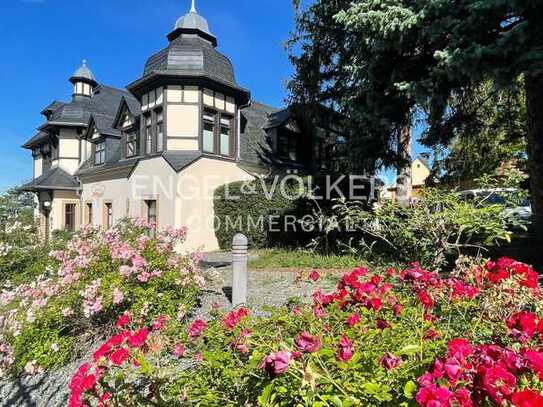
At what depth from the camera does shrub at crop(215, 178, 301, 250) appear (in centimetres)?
1239

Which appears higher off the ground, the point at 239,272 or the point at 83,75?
the point at 83,75

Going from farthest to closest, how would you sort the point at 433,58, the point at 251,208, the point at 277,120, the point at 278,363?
the point at 277,120 → the point at 251,208 → the point at 433,58 → the point at 278,363

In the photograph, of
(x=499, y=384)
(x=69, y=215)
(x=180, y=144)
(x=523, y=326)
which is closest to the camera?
(x=499, y=384)

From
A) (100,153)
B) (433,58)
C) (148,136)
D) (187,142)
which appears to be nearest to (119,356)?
(433,58)

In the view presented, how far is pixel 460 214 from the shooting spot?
14.4ft

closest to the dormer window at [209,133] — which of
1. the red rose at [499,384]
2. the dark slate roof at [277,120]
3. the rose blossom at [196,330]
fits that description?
the dark slate roof at [277,120]

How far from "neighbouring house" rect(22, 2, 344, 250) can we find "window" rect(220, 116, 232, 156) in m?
0.04

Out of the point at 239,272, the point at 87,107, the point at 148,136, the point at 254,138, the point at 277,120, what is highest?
the point at 87,107

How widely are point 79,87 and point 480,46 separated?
78.5ft

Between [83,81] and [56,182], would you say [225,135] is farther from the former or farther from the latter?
[83,81]

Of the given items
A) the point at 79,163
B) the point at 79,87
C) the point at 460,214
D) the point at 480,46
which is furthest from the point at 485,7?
the point at 79,87

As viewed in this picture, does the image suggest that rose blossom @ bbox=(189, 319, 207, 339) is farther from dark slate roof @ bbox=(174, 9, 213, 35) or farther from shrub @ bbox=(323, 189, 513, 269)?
dark slate roof @ bbox=(174, 9, 213, 35)

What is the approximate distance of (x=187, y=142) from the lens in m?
12.7

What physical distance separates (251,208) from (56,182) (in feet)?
42.4
